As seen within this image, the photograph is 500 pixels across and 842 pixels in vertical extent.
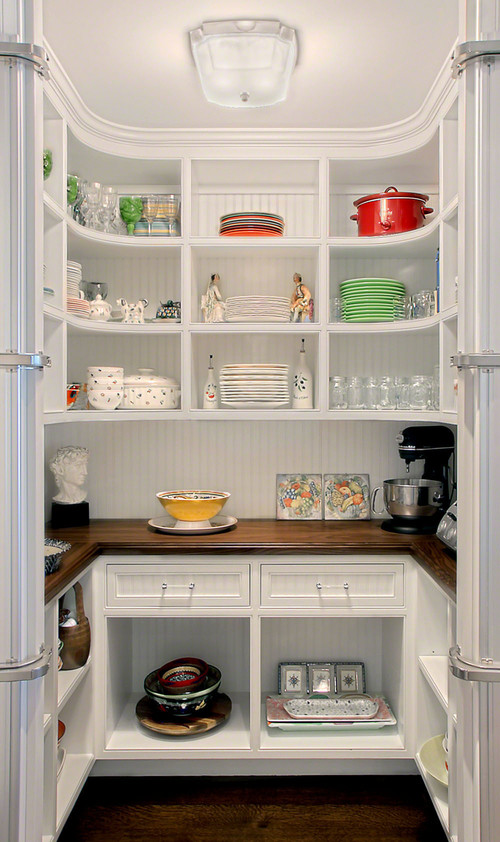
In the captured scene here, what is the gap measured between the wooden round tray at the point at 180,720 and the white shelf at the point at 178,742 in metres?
0.03

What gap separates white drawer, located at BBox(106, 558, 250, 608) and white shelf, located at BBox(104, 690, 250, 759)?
0.52 metres

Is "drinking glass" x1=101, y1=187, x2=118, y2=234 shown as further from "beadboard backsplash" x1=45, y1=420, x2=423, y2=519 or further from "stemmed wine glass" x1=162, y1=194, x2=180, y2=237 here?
"beadboard backsplash" x1=45, y1=420, x2=423, y2=519

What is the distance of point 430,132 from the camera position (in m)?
2.52

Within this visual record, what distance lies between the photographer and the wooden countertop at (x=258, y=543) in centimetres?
236

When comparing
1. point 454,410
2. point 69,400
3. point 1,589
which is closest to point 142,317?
point 69,400

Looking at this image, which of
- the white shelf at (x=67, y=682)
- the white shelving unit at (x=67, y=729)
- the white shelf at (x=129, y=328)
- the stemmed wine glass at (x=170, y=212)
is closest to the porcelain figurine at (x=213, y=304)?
the white shelf at (x=129, y=328)

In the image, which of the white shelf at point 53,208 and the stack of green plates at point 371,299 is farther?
the stack of green plates at point 371,299

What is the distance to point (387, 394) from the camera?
109 inches

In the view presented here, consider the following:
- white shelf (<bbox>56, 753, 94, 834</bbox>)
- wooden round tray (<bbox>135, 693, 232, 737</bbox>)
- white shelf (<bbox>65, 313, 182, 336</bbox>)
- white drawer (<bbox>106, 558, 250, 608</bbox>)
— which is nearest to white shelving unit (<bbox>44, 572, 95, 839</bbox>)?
white shelf (<bbox>56, 753, 94, 834</bbox>)

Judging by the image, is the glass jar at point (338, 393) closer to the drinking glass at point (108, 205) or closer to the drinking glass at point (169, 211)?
the drinking glass at point (169, 211)

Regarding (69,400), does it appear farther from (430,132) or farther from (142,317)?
(430,132)

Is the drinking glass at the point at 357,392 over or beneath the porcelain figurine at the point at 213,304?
beneath

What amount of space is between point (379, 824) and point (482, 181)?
213 centimetres

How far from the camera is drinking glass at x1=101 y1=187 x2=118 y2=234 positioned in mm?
2701
